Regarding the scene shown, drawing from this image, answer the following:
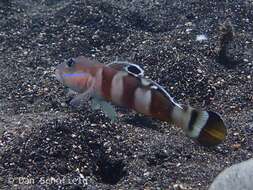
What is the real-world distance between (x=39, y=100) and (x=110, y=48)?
5.58ft

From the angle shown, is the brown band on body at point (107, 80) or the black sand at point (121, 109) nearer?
the brown band on body at point (107, 80)

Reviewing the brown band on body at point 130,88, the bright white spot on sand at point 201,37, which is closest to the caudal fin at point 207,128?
the brown band on body at point 130,88

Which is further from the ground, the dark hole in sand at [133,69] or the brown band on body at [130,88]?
the dark hole in sand at [133,69]

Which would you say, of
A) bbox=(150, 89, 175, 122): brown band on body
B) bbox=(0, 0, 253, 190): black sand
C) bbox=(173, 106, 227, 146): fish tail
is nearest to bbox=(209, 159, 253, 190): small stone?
bbox=(0, 0, 253, 190): black sand

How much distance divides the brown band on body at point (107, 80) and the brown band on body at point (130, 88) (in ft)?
0.41

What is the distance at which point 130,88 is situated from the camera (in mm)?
3033

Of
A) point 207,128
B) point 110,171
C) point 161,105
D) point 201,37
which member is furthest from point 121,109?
point 207,128

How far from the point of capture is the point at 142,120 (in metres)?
5.02

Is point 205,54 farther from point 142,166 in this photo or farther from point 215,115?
point 215,115

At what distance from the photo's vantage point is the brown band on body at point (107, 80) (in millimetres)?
3100

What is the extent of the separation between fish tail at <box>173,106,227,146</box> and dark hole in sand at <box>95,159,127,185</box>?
4.77 ft

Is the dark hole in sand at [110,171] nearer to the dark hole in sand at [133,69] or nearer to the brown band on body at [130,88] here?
the brown band on body at [130,88]

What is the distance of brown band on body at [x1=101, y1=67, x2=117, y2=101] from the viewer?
3100 millimetres

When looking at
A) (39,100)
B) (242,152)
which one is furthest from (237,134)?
(39,100)
